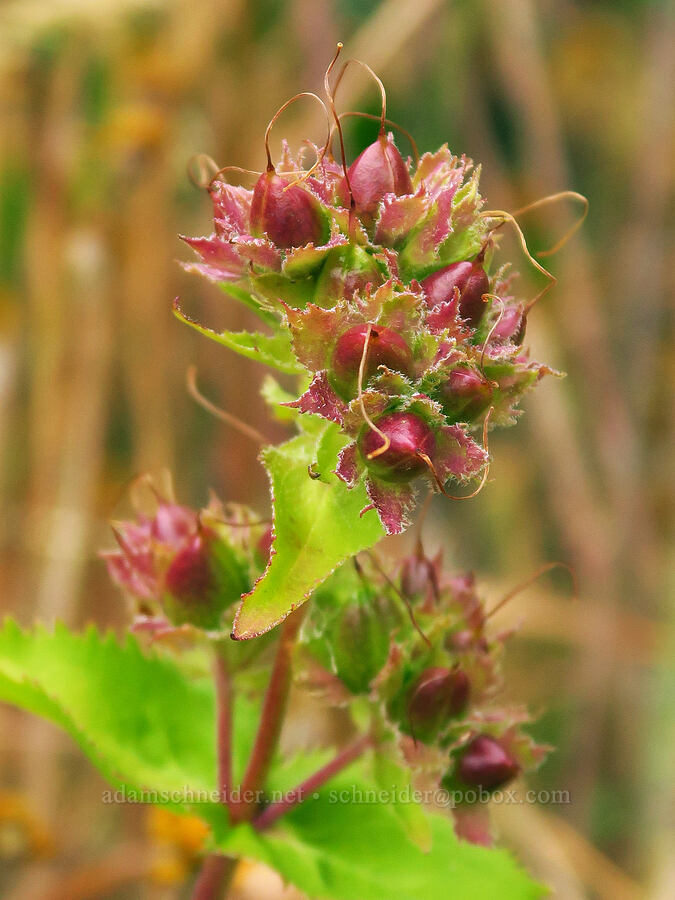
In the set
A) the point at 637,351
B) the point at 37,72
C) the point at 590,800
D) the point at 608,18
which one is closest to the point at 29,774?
the point at 590,800

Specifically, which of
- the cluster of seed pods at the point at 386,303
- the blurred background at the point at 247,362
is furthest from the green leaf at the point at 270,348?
the blurred background at the point at 247,362

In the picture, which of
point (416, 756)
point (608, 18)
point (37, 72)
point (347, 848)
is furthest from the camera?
point (608, 18)

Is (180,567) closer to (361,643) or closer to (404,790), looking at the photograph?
(361,643)

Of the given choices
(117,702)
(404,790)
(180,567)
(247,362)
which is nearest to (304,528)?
(180,567)

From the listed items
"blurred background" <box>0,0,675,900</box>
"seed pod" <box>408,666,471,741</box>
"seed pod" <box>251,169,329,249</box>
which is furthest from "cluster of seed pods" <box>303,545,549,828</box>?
"blurred background" <box>0,0,675,900</box>

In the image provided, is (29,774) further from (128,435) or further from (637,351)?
(637,351)

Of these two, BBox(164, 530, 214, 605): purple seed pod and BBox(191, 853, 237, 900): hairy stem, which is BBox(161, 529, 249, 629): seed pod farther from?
BBox(191, 853, 237, 900): hairy stem

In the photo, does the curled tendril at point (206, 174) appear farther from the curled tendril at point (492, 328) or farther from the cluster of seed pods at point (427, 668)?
the cluster of seed pods at point (427, 668)
